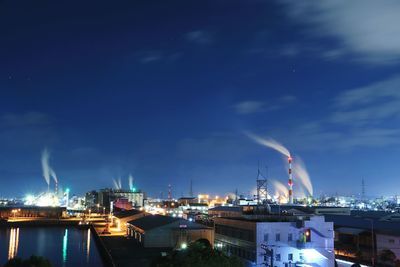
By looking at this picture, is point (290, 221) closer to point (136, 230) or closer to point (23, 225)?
point (136, 230)

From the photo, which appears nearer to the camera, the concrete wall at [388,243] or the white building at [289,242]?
the white building at [289,242]

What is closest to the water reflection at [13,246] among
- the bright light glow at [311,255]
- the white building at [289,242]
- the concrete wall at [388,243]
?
the white building at [289,242]

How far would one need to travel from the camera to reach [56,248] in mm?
22172

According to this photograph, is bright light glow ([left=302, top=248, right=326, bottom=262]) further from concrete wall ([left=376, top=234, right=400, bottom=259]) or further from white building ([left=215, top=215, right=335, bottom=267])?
concrete wall ([left=376, top=234, right=400, bottom=259])

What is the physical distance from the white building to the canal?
7355 millimetres

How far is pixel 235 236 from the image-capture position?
14.9 meters

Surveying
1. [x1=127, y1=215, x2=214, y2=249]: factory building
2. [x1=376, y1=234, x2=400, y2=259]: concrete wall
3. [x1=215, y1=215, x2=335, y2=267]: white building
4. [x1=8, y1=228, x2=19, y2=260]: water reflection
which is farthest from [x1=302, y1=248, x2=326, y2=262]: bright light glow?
[x1=8, y1=228, x2=19, y2=260]: water reflection

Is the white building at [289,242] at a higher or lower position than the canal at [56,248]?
higher

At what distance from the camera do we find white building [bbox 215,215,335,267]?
1291 cm

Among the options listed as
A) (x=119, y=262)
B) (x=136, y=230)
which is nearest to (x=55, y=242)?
(x=136, y=230)

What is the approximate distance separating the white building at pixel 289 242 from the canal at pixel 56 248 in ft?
24.1

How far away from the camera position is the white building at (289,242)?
1291 centimetres

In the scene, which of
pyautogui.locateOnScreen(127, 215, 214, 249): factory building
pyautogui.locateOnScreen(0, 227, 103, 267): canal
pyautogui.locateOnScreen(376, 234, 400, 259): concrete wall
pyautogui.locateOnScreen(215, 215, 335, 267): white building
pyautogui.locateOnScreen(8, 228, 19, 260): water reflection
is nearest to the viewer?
pyautogui.locateOnScreen(215, 215, 335, 267): white building

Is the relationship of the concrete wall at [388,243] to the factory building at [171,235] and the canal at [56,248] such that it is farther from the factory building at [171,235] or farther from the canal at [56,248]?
the canal at [56,248]
